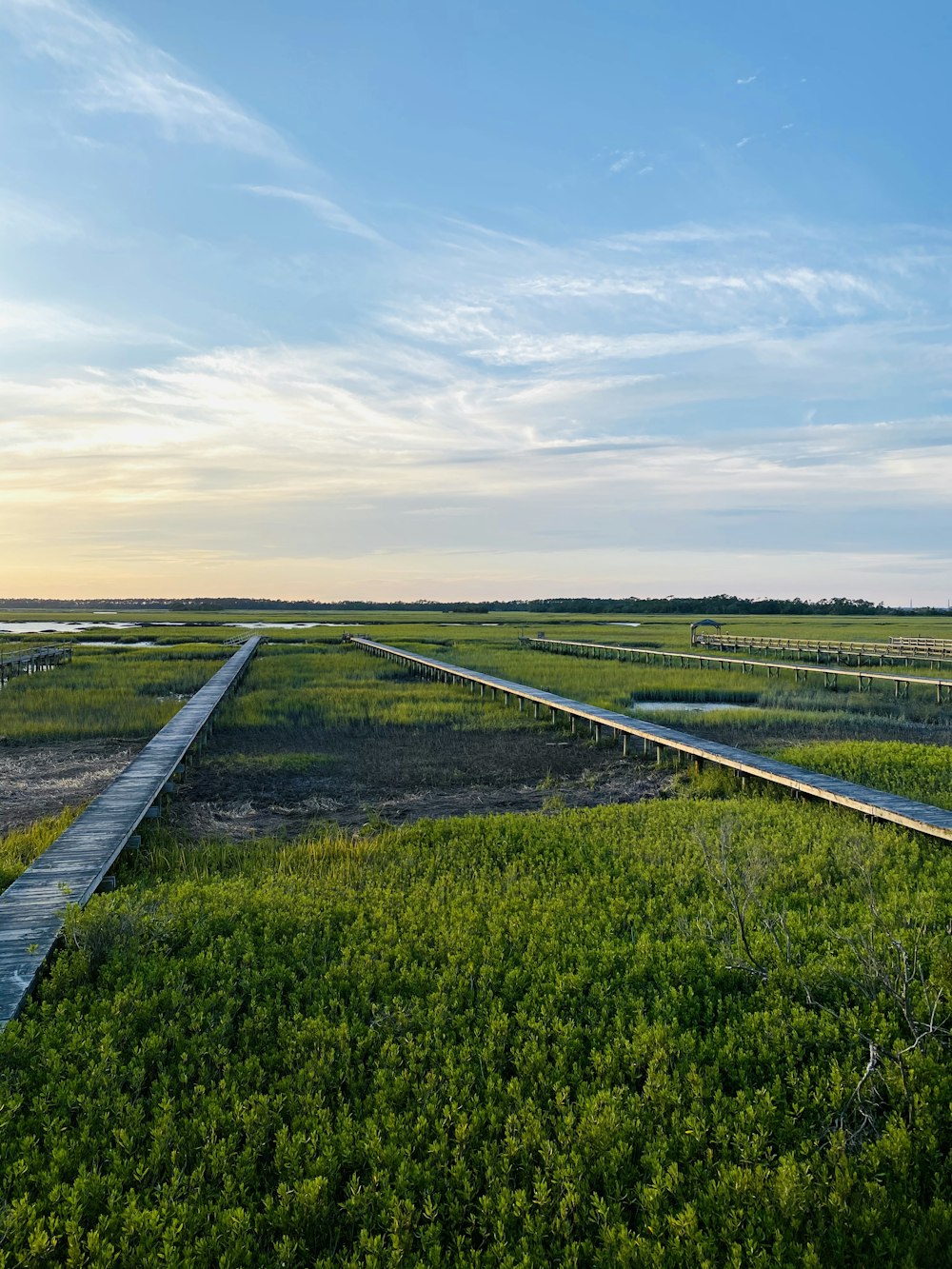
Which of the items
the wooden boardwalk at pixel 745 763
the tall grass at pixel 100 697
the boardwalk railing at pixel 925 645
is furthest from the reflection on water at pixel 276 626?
the boardwalk railing at pixel 925 645

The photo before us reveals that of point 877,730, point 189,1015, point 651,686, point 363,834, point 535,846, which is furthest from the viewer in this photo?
point 651,686

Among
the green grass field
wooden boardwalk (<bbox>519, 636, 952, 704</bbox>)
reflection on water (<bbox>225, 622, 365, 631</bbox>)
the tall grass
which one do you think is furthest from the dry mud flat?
reflection on water (<bbox>225, 622, 365, 631</bbox>)

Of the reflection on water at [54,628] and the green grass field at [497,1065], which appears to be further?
the reflection on water at [54,628]

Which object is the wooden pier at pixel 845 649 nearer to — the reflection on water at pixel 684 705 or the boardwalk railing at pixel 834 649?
the boardwalk railing at pixel 834 649

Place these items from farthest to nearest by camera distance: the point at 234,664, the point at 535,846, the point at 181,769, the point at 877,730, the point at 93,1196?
the point at 234,664 < the point at 877,730 < the point at 181,769 < the point at 535,846 < the point at 93,1196

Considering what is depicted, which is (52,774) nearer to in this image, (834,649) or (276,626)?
(834,649)

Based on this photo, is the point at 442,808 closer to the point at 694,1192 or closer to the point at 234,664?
the point at 694,1192

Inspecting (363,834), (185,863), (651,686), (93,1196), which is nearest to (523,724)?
(651,686)
